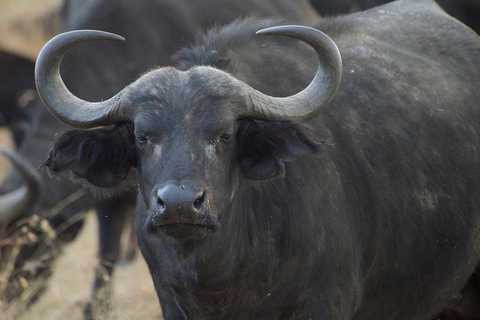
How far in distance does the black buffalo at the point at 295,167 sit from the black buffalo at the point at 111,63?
3.55 metres

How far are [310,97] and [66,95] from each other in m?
1.20

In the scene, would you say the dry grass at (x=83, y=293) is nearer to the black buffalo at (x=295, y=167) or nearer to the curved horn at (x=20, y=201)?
the curved horn at (x=20, y=201)

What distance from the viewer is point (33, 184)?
764cm

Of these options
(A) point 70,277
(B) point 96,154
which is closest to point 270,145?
(B) point 96,154

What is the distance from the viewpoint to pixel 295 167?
4.72m

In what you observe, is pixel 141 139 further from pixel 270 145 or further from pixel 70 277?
pixel 70 277

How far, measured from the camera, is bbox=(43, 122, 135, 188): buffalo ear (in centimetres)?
453

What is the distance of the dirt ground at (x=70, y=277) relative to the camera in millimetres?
8266

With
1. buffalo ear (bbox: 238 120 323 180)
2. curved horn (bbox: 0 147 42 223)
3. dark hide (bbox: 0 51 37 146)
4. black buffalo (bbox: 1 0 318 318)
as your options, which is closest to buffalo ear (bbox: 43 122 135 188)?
buffalo ear (bbox: 238 120 323 180)

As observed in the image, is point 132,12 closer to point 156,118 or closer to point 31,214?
point 31,214

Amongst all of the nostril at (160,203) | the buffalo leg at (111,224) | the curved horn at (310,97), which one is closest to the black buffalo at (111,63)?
the buffalo leg at (111,224)

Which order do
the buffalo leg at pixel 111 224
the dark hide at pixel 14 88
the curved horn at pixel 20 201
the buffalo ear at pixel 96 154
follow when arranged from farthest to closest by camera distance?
the dark hide at pixel 14 88 < the buffalo leg at pixel 111 224 < the curved horn at pixel 20 201 < the buffalo ear at pixel 96 154

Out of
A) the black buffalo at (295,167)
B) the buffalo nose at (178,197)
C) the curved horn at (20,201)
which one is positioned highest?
the buffalo nose at (178,197)

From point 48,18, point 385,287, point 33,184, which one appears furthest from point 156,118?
point 48,18
